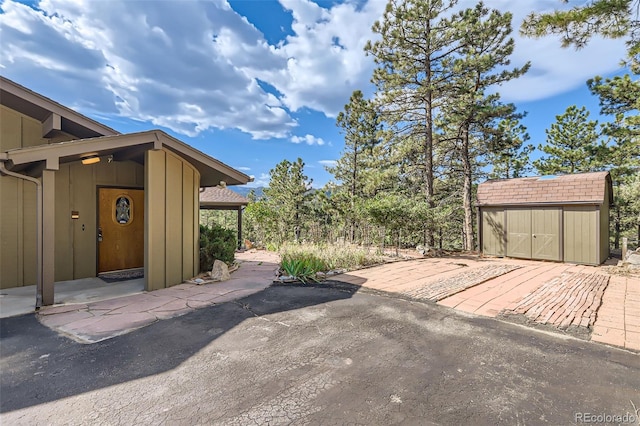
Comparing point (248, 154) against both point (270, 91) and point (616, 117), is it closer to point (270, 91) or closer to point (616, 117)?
point (270, 91)

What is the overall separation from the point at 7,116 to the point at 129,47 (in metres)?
4.01

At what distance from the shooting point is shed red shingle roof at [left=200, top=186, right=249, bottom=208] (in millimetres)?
11805

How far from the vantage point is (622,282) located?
5.81 meters

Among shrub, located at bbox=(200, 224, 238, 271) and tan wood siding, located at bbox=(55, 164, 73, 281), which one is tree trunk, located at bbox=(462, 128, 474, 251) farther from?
tan wood siding, located at bbox=(55, 164, 73, 281)

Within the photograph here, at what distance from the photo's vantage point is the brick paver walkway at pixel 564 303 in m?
3.68

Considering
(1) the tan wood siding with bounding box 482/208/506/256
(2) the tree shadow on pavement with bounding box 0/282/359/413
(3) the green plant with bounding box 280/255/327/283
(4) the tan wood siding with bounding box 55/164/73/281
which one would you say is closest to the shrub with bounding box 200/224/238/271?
(3) the green plant with bounding box 280/255/327/283

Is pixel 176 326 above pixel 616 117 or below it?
below

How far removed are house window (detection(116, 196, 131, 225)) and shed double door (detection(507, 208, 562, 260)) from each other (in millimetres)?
11312

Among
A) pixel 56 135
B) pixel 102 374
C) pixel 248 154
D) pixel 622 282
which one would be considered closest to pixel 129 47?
pixel 56 135

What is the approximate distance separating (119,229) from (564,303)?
8.82 metres

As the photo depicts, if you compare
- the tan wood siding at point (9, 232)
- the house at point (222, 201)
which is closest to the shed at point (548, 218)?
the house at point (222, 201)

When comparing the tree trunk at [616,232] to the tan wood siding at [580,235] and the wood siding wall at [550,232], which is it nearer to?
the wood siding wall at [550,232]

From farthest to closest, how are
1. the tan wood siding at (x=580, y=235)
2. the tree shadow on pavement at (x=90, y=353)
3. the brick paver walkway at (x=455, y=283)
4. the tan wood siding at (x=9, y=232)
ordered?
the tan wood siding at (x=580, y=235)
the tan wood siding at (x=9, y=232)
the brick paver walkway at (x=455, y=283)
the tree shadow on pavement at (x=90, y=353)

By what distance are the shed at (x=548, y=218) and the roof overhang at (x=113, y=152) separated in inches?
336
